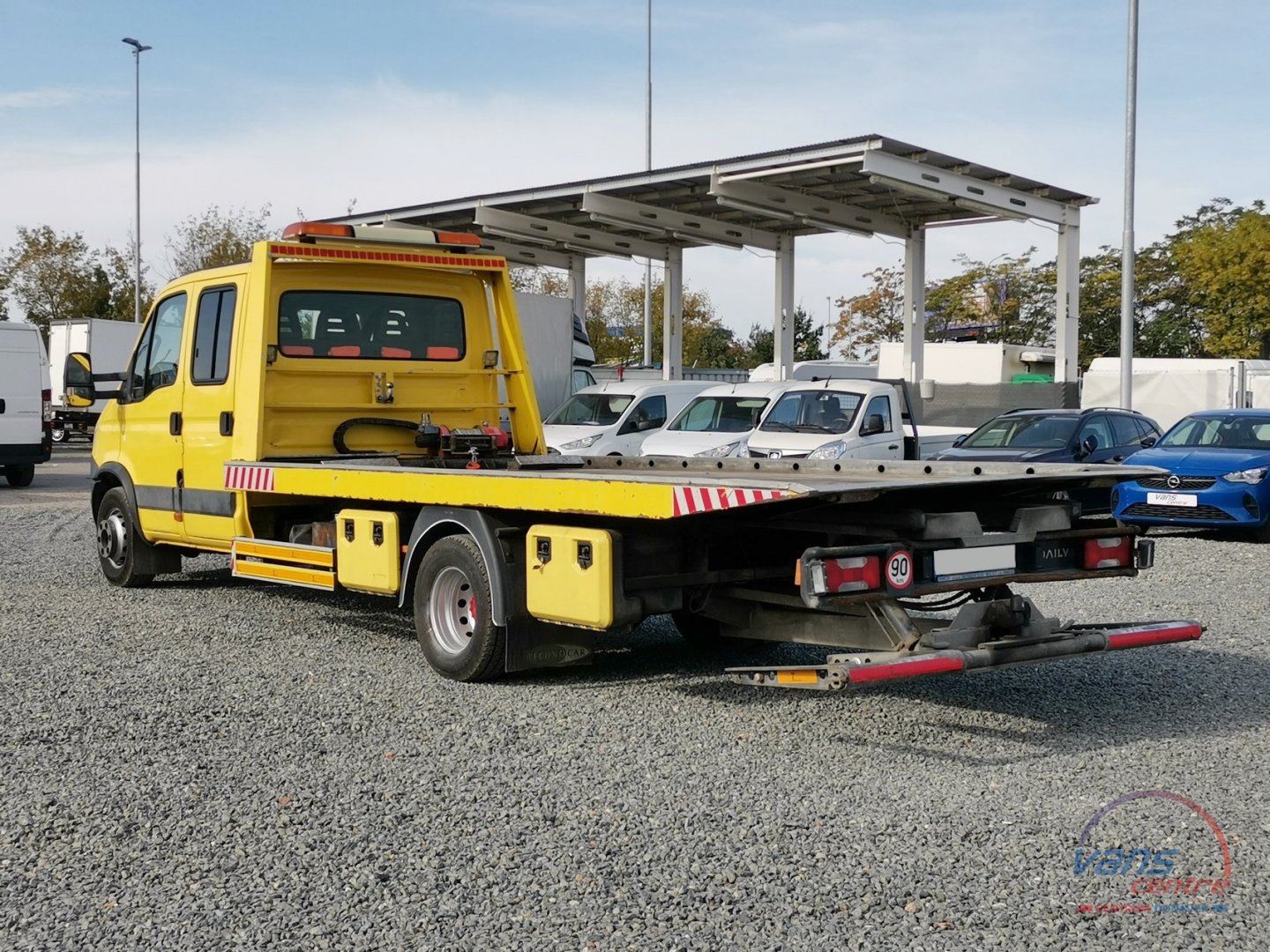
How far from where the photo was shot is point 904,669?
5.72m

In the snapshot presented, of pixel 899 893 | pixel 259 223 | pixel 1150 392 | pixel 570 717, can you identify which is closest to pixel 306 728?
pixel 570 717

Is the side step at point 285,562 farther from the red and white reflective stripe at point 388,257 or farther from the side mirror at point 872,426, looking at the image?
the side mirror at point 872,426

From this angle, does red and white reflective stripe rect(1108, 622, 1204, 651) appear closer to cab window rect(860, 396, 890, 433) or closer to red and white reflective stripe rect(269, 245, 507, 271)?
red and white reflective stripe rect(269, 245, 507, 271)

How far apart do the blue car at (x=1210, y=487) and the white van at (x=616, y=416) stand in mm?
7666

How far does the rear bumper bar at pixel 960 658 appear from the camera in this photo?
18.7 feet

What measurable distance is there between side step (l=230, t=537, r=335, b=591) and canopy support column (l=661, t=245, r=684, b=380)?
25474mm

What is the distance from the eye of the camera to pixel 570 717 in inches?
261

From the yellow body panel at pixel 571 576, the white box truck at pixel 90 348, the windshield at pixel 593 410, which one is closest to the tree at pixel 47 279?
the white box truck at pixel 90 348

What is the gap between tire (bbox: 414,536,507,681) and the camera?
7.13 metres

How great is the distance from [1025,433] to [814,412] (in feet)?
8.69

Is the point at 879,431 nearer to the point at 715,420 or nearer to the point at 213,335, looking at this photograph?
the point at 715,420

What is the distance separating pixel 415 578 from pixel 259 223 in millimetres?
47773

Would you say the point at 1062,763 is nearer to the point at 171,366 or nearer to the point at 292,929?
the point at 292,929

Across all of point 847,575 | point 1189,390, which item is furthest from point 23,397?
point 1189,390
